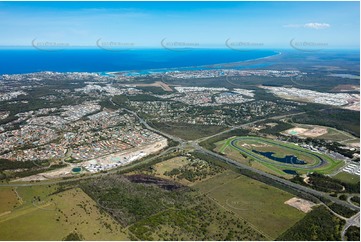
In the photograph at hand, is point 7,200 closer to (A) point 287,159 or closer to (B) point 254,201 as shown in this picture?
(B) point 254,201

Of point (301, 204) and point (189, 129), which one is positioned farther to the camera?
point (189, 129)

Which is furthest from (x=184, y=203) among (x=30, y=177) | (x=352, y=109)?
(x=352, y=109)

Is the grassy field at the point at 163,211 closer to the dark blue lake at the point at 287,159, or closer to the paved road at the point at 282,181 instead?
the paved road at the point at 282,181

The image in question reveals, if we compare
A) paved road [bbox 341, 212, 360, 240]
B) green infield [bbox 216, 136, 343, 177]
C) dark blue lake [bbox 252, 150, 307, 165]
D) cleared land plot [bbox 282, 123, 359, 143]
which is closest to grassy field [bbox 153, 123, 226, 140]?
green infield [bbox 216, 136, 343, 177]

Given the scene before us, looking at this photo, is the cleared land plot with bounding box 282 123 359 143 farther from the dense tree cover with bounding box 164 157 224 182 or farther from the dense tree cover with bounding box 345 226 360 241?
the dense tree cover with bounding box 345 226 360 241

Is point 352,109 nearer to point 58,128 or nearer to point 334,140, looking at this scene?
point 334,140

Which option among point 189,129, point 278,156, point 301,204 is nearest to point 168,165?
point 278,156
